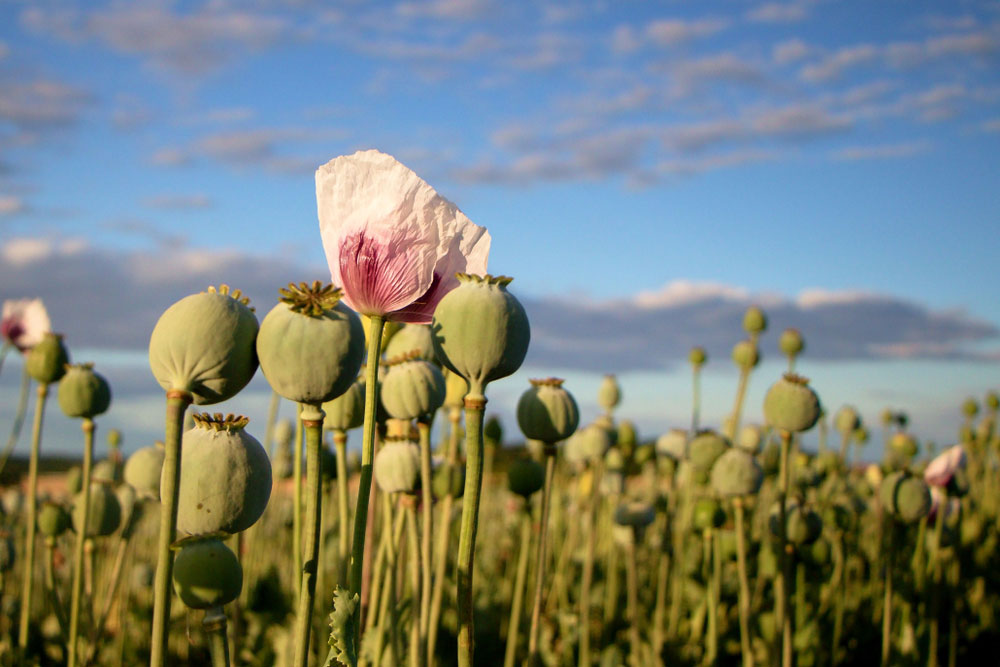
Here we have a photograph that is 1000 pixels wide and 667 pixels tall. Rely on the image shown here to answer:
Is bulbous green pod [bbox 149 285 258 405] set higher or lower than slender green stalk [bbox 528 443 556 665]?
higher

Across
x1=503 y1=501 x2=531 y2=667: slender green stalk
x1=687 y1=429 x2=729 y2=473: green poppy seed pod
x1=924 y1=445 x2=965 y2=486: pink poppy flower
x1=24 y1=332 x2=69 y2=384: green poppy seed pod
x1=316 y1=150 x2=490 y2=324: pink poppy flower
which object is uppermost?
x1=316 y1=150 x2=490 y2=324: pink poppy flower

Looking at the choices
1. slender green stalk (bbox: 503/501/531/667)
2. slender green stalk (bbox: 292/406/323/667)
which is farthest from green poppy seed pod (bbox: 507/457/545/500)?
slender green stalk (bbox: 292/406/323/667)

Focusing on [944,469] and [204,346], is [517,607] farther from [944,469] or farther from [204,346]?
[944,469]

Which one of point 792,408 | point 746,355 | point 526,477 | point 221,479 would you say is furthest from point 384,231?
point 746,355

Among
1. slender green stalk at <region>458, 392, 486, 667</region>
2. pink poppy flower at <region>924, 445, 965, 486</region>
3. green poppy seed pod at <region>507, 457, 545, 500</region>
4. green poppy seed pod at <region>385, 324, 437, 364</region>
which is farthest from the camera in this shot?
pink poppy flower at <region>924, 445, 965, 486</region>

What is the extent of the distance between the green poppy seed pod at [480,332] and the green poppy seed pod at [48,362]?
5.02ft

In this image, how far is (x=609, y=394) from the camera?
3854mm

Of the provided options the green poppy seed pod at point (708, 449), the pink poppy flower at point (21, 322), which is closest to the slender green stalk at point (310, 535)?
the green poppy seed pod at point (708, 449)

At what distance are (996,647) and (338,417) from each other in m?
4.15

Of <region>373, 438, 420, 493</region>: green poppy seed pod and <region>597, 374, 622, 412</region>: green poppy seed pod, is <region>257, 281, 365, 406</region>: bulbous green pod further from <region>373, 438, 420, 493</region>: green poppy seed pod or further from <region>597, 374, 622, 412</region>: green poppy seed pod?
<region>597, 374, 622, 412</region>: green poppy seed pod

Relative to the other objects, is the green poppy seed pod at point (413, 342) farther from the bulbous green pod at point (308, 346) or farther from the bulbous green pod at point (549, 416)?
the bulbous green pod at point (308, 346)

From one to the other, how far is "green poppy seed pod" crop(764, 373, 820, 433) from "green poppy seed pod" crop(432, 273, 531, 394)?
1323 millimetres

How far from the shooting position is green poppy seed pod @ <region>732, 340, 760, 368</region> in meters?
3.58

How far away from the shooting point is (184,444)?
3.64 ft
